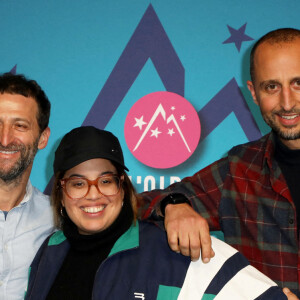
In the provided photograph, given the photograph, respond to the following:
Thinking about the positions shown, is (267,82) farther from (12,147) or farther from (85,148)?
(12,147)

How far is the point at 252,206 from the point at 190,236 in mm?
372

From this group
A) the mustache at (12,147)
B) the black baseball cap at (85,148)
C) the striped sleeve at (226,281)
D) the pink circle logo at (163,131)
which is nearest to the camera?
the striped sleeve at (226,281)

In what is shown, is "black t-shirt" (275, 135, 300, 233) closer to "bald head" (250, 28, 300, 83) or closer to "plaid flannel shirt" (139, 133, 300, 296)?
"plaid flannel shirt" (139, 133, 300, 296)

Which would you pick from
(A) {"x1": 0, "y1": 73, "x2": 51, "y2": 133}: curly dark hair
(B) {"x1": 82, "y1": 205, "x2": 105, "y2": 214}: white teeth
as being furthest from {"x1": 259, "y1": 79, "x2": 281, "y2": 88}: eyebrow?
(A) {"x1": 0, "y1": 73, "x2": 51, "y2": 133}: curly dark hair

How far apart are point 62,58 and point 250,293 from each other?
1496 millimetres

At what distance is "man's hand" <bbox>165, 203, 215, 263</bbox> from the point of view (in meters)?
1.08

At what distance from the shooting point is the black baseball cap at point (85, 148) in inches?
48.8

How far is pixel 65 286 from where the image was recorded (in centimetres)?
122

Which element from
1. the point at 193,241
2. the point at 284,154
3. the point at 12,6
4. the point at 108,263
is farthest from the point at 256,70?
the point at 12,6

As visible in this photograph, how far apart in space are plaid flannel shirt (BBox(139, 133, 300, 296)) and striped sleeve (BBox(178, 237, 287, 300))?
9.7 inches

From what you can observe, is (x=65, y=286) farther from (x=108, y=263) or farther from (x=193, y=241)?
(x=193, y=241)

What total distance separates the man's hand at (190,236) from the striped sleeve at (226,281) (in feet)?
0.12

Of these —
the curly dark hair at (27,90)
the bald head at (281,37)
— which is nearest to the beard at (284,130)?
the bald head at (281,37)

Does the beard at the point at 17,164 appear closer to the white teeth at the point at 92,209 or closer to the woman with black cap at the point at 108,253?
the woman with black cap at the point at 108,253
